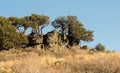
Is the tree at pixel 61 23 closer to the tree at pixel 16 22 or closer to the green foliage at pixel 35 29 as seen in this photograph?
the green foliage at pixel 35 29

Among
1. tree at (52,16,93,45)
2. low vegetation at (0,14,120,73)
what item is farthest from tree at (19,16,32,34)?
tree at (52,16,93,45)

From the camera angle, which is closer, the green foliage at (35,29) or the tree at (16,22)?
the green foliage at (35,29)

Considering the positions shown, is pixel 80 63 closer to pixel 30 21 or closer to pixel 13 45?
pixel 13 45

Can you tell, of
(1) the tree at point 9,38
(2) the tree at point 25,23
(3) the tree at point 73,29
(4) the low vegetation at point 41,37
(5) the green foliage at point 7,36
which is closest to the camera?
(4) the low vegetation at point 41,37

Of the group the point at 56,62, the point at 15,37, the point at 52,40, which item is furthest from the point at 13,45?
the point at 56,62

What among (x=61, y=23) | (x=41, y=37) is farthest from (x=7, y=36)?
(x=61, y=23)

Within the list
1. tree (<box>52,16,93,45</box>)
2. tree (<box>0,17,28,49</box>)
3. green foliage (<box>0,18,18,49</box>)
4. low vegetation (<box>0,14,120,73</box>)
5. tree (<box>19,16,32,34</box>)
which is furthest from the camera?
tree (<box>19,16,32,34</box>)

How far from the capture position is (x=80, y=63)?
17.9m

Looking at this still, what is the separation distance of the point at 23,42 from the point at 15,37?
1.48m

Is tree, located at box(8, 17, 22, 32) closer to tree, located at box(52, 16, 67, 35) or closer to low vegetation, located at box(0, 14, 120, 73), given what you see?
low vegetation, located at box(0, 14, 120, 73)

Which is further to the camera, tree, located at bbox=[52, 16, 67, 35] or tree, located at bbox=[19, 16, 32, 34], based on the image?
tree, located at bbox=[19, 16, 32, 34]

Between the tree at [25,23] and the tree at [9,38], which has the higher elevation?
the tree at [25,23]

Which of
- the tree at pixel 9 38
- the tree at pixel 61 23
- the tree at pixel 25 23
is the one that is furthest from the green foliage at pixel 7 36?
the tree at pixel 61 23

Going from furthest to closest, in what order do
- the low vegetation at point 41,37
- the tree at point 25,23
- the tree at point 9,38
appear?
1. the tree at point 25,23
2. the tree at point 9,38
3. the low vegetation at point 41,37
